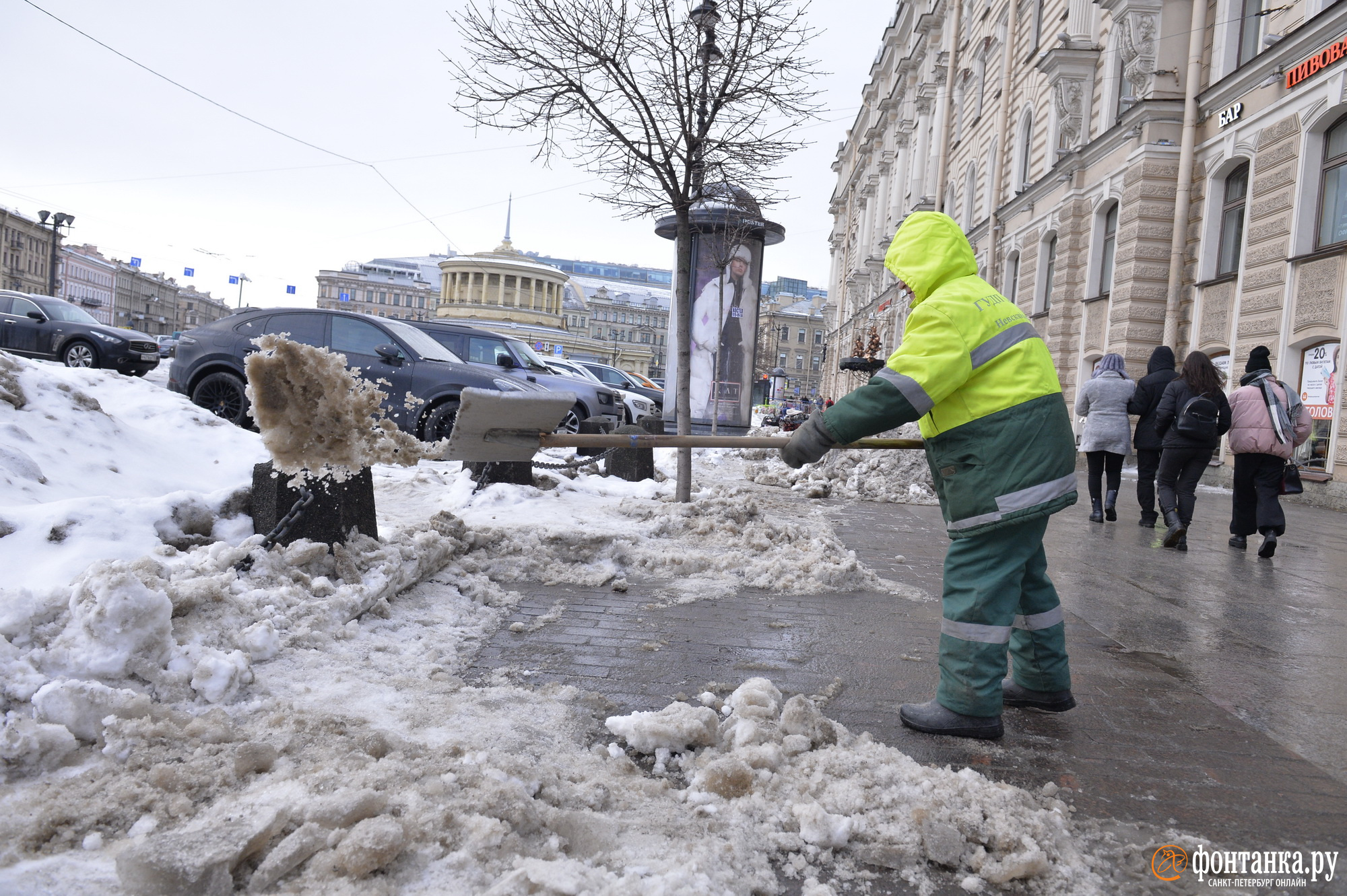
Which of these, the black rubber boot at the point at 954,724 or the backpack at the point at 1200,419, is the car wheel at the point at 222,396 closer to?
the black rubber boot at the point at 954,724

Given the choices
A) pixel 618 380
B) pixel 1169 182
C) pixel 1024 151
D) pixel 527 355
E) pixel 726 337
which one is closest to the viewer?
pixel 527 355

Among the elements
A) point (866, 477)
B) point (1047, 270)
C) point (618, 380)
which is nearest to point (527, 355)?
point (866, 477)

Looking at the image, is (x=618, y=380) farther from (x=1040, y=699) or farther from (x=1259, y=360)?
(x=1040, y=699)

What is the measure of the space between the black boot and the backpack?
67cm

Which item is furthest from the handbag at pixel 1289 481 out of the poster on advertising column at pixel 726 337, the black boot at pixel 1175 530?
the poster on advertising column at pixel 726 337

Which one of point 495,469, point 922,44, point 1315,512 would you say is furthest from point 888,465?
point 922,44

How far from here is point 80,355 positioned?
16.2 metres

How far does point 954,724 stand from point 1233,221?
1457 cm

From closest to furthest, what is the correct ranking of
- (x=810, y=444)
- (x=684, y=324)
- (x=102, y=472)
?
(x=810, y=444) → (x=102, y=472) → (x=684, y=324)

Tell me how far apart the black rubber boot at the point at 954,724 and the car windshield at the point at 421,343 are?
315 inches

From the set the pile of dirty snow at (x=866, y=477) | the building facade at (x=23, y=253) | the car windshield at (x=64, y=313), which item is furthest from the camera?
the building facade at (x=23, y=253)

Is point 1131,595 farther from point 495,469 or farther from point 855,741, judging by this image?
point 495,469

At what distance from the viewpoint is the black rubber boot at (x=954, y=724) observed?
117 inches

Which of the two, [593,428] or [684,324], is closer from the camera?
[684,324]
